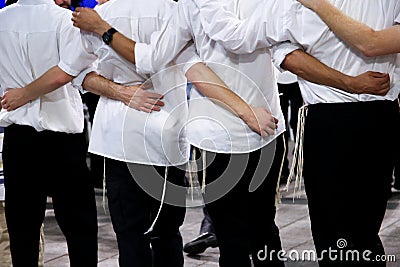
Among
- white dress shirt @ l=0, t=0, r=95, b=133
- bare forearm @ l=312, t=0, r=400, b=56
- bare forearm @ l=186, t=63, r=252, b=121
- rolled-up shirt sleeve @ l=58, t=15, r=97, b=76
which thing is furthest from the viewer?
white dress shirt @ l=0, t=0, r=95, b=133

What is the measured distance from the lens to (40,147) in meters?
3.35

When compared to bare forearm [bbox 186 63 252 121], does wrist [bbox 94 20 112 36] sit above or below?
above

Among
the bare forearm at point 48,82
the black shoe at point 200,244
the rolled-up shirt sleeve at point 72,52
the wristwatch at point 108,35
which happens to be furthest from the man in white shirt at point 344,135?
the black shoe at point 200,244

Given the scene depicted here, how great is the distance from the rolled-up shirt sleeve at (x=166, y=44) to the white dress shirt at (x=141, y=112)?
0.31 feet

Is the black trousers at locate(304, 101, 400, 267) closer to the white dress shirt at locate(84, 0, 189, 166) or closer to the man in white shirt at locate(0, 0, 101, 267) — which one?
the white dress shirt at locate(84, 0, 189, 166)

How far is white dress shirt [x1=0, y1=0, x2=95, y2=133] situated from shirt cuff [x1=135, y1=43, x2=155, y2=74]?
1.64 ft

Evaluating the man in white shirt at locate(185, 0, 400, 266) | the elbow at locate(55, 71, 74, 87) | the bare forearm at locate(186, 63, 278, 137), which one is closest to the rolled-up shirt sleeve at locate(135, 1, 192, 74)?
the bare forearm at locate(186, 63, 278, 137)

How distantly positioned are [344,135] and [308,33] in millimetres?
319

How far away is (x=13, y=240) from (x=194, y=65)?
1170 millimetres

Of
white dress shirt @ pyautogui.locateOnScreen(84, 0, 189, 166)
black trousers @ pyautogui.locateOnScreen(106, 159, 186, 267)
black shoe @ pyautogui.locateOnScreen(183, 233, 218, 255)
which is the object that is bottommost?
black shoe @ pyautogui.locateOnScreen(183, 233, 218, 255)

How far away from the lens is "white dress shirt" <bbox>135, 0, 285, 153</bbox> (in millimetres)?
2754

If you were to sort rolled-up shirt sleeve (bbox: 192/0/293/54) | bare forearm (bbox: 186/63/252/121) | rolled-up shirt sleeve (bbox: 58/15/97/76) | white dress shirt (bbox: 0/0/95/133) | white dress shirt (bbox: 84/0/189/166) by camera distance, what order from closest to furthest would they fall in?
rolled-up shirt sleeve (bbox: 192/0/293/54), bare forearm (bbox: 186/63/252/121), white dress shirt (bbox: 84/0/189/166), rolled-up shirt sleeve (bbox: 58/15/97/76), white dress shirt (bbox: 0/0/95/133)

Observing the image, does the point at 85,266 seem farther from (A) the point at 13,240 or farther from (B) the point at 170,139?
(B) the point at 170,139

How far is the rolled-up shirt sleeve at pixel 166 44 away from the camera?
9.16ft
